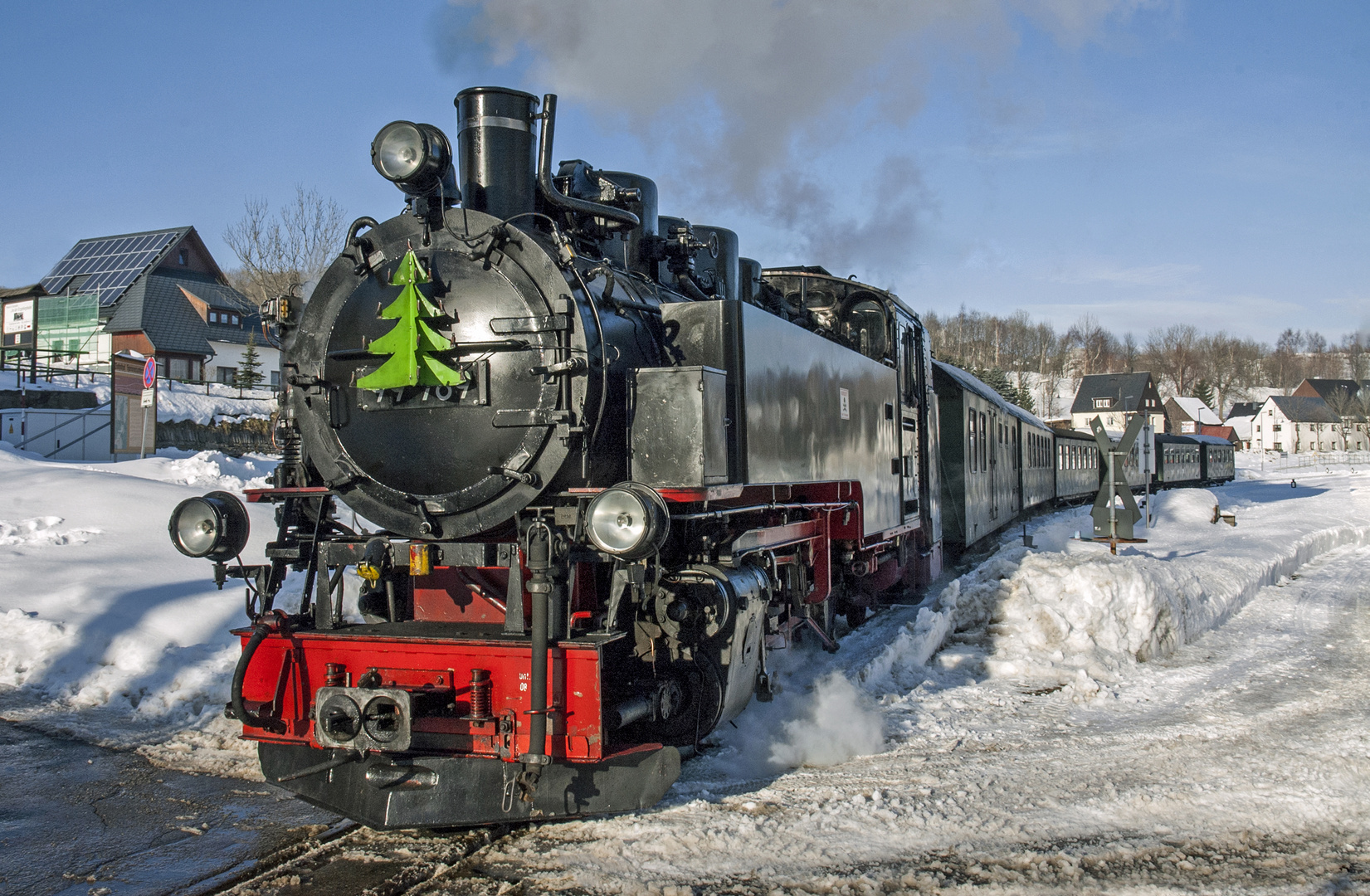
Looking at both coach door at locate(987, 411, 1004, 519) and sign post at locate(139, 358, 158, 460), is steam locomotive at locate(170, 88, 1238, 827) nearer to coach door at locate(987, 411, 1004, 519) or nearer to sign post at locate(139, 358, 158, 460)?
coach door at locate(987, 411, 1004, 519)

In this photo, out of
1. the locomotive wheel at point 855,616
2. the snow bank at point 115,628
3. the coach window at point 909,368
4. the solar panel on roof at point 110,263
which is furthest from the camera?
the solar panel on roof at point 110,263

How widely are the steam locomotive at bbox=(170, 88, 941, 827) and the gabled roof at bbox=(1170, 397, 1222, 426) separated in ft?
270

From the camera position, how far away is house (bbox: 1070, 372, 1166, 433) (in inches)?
2633

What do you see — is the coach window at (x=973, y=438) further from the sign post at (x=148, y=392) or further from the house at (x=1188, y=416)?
the house at (x=1188, y=416)

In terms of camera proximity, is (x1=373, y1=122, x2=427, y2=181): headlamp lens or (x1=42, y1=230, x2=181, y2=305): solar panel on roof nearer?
(x1=373, y1=122, x2=427, y2=181): headlamp lens

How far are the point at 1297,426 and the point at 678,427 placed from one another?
89.3 m

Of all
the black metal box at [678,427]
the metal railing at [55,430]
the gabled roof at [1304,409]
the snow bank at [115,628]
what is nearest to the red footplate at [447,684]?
the black metal box at [678,427]

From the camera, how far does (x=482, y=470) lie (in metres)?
4.07

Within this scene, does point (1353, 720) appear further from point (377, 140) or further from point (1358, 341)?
point (1358, 341)

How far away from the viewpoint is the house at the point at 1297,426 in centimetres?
7788

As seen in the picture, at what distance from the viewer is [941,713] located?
18.1ft

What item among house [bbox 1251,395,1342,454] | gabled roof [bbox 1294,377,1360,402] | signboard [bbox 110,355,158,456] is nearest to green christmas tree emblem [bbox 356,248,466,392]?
signboard [bbox 110,355,158,456]

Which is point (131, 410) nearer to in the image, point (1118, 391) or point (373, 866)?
point (373, 866)

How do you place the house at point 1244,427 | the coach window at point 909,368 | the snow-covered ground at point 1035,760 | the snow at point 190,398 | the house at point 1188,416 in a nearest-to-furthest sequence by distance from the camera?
the snow-covered ground at point 1035,760 < the coach window at point 909,368 < the snow at point 190,398 < the house at point 1188,416 < the house at point 1244,427
